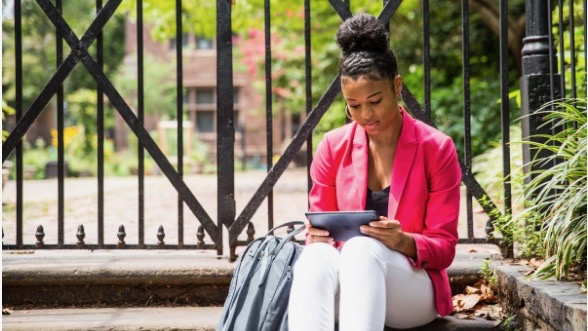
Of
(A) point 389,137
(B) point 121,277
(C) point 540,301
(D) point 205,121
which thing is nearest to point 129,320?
(B) point 121,277

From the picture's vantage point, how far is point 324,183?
3023mm

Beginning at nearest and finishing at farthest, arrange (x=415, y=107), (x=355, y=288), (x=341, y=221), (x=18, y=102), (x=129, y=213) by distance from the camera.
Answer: (x=355, y=288)
(x=341, y=221)
(x=415, y=107)
(x=18, y=102)
(x=129, y=213)

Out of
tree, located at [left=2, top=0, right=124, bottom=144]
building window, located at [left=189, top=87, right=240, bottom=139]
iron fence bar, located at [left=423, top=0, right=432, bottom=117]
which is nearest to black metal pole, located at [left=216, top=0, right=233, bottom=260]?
iron fence bar, located at [left=423, top=0, right=432, bottom=117]

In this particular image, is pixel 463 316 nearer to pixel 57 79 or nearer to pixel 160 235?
pixel 160 235

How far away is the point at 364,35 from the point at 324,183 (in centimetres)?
63

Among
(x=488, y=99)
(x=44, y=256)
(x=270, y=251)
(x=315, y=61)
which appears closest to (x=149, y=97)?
(x=315, y=61)

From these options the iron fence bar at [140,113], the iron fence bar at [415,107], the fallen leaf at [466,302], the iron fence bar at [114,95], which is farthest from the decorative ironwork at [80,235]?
the fallen leaf at [466,302]

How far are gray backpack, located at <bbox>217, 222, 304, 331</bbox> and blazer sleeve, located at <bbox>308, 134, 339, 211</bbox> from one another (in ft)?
0.90

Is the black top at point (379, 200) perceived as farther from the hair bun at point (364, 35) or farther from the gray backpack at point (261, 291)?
the hair bun at point (364, 35)

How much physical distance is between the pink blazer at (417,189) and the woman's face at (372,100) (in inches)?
5.0

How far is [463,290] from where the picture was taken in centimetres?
359

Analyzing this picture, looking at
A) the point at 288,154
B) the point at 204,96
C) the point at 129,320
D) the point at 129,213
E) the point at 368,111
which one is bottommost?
the point at 129,320

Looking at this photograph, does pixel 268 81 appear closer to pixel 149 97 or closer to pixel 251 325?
pixel 251 325

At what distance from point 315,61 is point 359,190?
11279 mm
